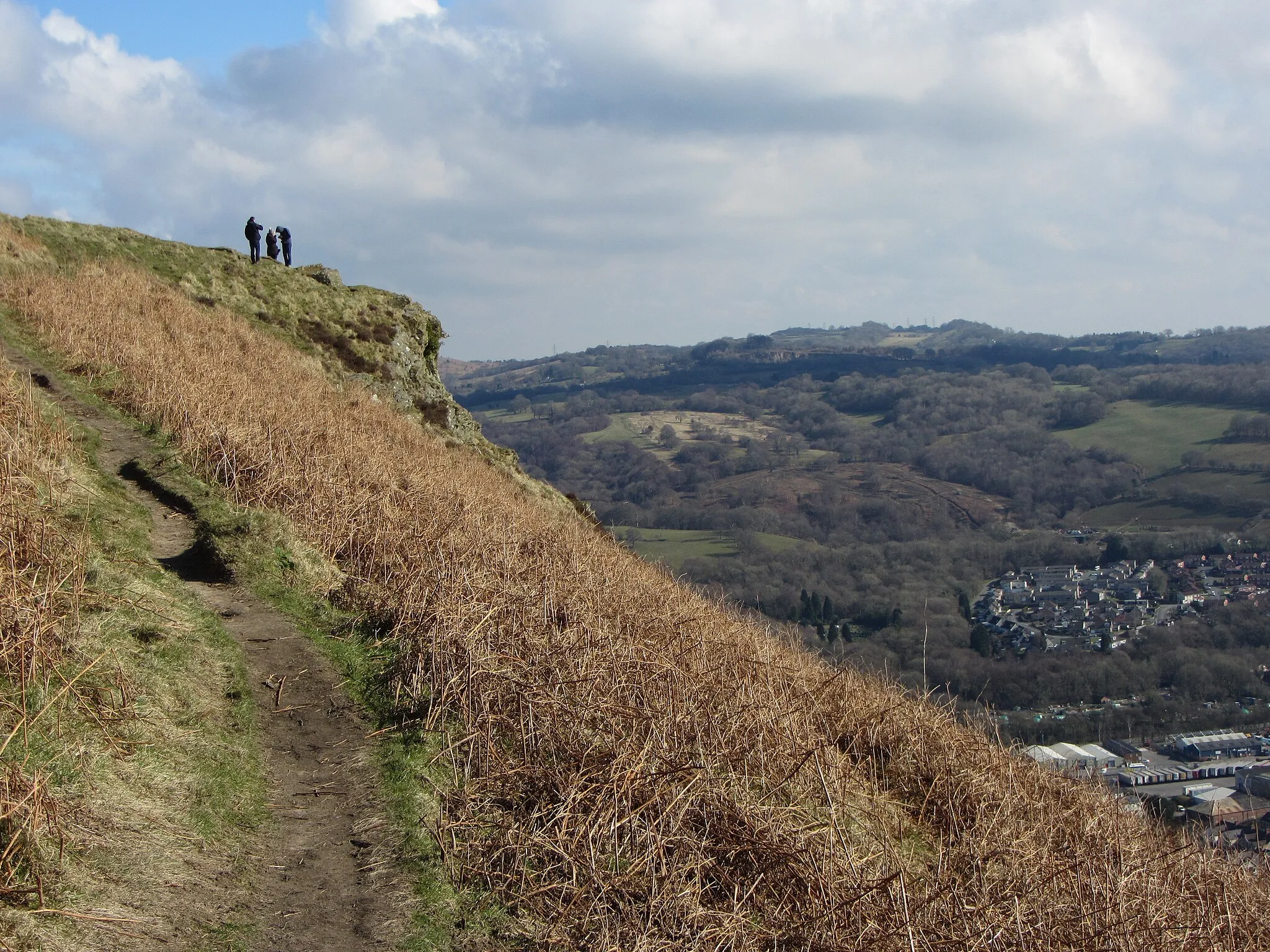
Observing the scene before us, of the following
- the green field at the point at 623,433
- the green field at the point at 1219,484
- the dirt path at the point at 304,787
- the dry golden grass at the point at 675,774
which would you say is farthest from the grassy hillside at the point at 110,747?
the green field at the point at 623,433

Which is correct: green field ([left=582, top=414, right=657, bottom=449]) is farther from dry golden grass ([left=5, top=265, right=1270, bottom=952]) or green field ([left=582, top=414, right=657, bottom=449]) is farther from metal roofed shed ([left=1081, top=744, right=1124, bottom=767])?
dry golden grass ([left=5, top=265, right=1270, bottom=952])

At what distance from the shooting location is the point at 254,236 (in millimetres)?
27172

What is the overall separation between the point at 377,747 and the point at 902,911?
144 inches

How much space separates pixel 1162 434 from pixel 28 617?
119 meters

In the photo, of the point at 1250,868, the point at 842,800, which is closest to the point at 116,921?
the point at 842,800

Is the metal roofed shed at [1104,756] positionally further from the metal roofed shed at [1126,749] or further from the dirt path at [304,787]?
the dirt path at [304,787]

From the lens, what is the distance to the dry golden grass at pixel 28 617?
4.39 meters

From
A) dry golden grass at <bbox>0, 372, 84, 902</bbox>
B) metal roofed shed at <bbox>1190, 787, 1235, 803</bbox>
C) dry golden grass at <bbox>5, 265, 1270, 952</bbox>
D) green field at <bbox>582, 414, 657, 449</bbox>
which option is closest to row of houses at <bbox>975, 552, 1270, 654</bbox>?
metal roofed shed at <bbox>1190, 787, 1235, 803</bbox>

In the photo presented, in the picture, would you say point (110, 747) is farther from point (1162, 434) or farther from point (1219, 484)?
point (1162, 434)

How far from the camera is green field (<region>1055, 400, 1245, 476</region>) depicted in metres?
94.9

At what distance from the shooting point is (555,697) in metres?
7.25

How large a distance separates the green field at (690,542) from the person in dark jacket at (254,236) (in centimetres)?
4235

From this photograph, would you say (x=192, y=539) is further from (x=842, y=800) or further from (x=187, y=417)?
(x=842, y=800)

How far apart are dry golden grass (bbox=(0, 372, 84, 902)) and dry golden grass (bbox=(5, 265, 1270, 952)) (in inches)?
86.2
